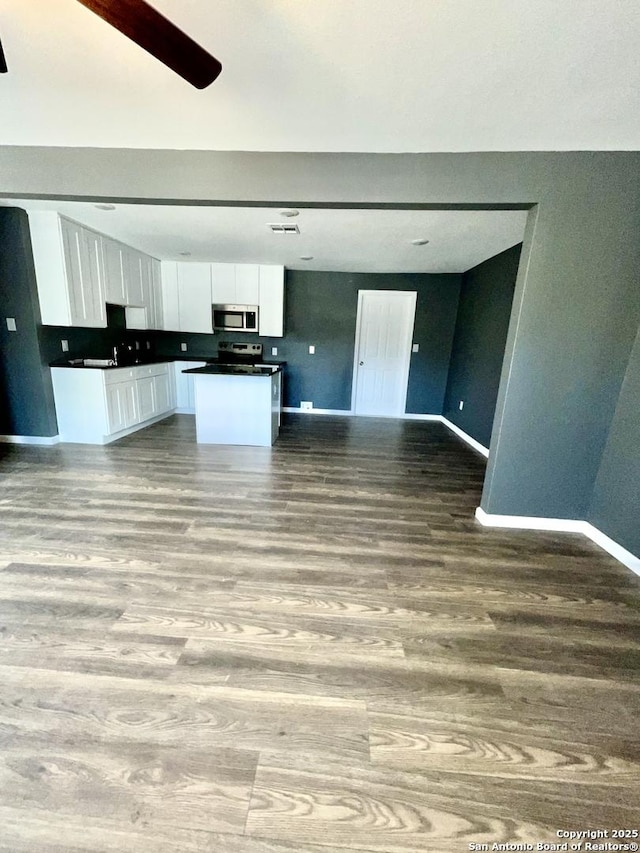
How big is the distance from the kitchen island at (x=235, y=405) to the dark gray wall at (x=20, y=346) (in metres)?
1.66

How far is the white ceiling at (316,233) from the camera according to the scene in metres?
3.07

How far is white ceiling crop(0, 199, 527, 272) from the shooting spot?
3066mm

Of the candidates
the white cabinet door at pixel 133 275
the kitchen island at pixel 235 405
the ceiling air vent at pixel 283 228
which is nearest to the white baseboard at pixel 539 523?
the kitchen island at pixel 235 405

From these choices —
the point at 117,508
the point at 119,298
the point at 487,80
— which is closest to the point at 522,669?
the point at 487,80

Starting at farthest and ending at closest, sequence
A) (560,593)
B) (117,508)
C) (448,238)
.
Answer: (448,238)
(117,508)
(560,593)

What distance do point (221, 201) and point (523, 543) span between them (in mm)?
3095

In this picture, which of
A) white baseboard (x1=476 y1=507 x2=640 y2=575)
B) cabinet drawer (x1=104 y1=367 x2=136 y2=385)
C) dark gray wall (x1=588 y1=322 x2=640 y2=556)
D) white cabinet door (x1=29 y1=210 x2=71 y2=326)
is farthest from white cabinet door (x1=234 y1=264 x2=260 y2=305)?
dark gray wall (x1=588 y1=322 x2=640 y2=556)

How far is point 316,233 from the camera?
365 cm

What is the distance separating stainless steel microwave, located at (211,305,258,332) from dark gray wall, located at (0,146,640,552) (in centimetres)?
334

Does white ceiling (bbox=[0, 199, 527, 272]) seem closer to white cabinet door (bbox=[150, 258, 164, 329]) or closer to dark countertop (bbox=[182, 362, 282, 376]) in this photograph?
white cabinet door (bbox=[150, 258, 164, 329])

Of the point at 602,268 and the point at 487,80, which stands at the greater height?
the point at 487,80

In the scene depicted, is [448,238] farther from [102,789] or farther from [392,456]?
[102,789]

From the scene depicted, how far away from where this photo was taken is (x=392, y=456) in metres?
4.12

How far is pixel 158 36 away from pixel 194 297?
4852 mm
